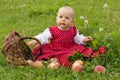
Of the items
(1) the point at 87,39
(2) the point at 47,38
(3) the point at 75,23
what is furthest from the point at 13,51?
(3) the point at 75,23

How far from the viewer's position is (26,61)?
6.50 meters

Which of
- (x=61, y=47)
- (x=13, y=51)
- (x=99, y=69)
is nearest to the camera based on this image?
(x=99, y=69)

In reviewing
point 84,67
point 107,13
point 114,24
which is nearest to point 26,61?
point 84,67

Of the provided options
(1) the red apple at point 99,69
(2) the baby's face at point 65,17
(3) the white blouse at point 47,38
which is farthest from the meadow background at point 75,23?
(2) the baby's face at point 65,17

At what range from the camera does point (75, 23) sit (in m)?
8.07

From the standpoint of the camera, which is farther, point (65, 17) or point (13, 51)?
point (65, 17)

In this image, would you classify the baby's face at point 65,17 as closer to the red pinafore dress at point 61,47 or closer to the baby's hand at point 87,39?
the red pinafore dress at point 61,47

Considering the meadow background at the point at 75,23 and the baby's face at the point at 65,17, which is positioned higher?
the baby's face at the point at 65,17

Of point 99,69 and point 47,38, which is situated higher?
point 47,38

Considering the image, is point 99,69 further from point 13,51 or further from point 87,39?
point 13,51

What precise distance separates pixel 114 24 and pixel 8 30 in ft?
6.45

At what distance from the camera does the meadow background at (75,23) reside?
612 centimetres

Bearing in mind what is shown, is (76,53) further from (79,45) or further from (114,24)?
(114,24)

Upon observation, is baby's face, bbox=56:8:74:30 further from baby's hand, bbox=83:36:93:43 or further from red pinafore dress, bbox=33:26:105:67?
baby's hand, bbox=83:36:93:43
